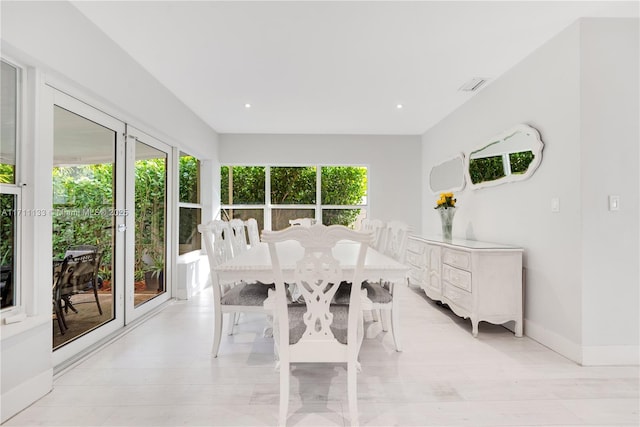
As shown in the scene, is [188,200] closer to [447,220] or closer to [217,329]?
[217,329]

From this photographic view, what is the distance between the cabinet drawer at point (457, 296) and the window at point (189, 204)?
336cm

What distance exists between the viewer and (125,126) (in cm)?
309

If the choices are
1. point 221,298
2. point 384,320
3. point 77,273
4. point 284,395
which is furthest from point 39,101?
point 384,320

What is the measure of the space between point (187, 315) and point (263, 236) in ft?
8.11

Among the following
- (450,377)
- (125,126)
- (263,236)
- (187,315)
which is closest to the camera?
(263,236)

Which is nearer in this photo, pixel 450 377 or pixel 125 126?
pixel 450 377

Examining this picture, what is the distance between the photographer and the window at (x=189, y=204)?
4.54 meters

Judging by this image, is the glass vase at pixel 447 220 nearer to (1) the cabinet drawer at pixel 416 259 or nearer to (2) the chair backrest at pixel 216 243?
(1) the cabinet drawer at pixel 416 259

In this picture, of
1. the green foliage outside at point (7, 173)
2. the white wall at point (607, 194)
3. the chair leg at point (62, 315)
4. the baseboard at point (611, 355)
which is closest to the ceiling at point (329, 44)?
the white wall at point (607, 194)

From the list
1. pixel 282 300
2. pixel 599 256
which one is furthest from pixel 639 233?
pixel 282 300

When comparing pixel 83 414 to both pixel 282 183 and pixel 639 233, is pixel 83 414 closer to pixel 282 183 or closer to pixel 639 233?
pixel 639 233

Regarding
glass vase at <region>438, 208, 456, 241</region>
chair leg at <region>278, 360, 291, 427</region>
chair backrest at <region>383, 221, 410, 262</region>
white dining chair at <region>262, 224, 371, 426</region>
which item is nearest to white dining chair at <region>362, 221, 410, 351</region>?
chair backrest at <region>383, 221, 410, 262</region>

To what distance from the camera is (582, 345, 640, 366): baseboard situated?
230 centimetres

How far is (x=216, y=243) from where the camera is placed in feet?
8.58
